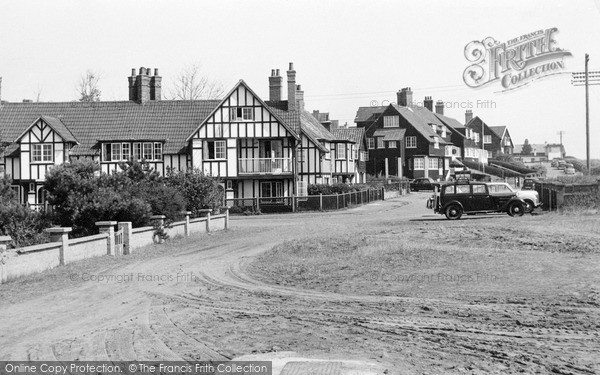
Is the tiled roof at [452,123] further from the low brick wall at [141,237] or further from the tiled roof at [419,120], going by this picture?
the low brick wall at [141,237]

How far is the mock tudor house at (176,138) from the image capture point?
50.0 m

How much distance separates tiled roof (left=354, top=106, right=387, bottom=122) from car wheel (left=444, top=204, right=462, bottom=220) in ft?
207

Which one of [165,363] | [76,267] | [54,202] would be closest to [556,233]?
[76,267]

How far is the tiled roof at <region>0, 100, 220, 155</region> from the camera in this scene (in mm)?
52188

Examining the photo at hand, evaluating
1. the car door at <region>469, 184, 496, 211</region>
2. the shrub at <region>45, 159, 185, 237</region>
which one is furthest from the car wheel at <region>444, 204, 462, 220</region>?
the shrub at <region>45, 159, 185, 237</region>

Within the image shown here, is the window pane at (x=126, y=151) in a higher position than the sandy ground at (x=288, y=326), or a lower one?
higher

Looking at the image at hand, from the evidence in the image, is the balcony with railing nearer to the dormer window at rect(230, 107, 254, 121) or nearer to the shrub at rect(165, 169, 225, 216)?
the dormer window at rect(230, 107, 254, 121)

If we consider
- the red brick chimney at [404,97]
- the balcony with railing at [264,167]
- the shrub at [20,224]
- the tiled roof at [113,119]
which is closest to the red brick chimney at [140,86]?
the tiled roof at [113,119]

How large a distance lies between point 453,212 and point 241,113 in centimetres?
1959

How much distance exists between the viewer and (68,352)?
377 inches

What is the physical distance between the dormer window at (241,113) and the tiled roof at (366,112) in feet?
162

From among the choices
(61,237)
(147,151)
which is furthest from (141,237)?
→ (147,151)

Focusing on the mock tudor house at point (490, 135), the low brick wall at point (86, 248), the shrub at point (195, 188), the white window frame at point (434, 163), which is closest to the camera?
the low brick wall at point (86, 248)

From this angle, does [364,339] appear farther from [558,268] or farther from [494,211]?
[494,211]
